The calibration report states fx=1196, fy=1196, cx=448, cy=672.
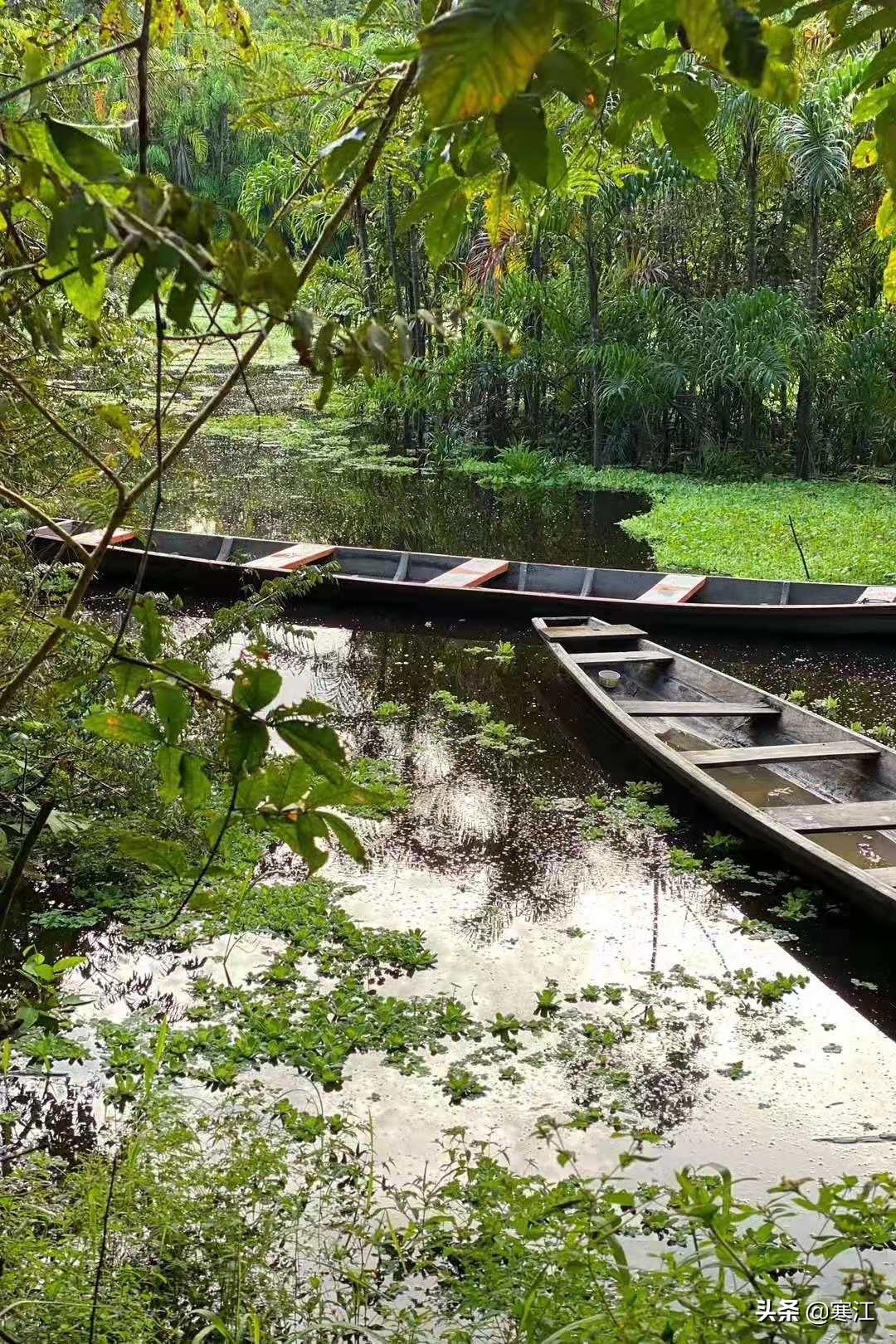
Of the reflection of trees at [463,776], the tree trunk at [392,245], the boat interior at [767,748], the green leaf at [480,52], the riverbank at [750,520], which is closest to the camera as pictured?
the green leaf at [480,52]

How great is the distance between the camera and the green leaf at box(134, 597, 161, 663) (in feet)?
3.75

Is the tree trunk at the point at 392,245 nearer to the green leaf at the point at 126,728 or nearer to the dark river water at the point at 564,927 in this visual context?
the dark river water at the point at 564,927

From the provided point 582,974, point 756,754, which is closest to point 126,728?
point 582,974

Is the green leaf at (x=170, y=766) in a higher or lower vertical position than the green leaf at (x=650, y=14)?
lower

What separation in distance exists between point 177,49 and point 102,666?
22.1m

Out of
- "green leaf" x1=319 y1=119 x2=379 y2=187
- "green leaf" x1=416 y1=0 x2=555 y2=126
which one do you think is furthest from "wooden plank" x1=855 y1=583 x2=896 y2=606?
"green leaf" x1=416 y1=0 x2=555 y2=126

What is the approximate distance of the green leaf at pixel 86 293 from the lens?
1.06 meters

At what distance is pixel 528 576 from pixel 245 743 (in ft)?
25.5

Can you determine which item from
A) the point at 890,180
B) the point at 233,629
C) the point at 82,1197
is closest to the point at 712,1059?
the point at 82,1197

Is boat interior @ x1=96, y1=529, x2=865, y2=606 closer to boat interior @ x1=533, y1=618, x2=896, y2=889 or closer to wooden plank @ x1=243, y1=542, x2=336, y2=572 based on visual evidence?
wooden plank @ x1=243, y1=542, x2=336, y2=572

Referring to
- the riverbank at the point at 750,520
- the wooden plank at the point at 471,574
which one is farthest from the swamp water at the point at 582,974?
the riverbank at the point at 750,520

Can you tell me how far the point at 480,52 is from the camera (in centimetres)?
78

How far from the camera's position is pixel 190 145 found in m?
27.5

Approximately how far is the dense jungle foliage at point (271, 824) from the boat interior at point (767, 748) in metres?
0.38
